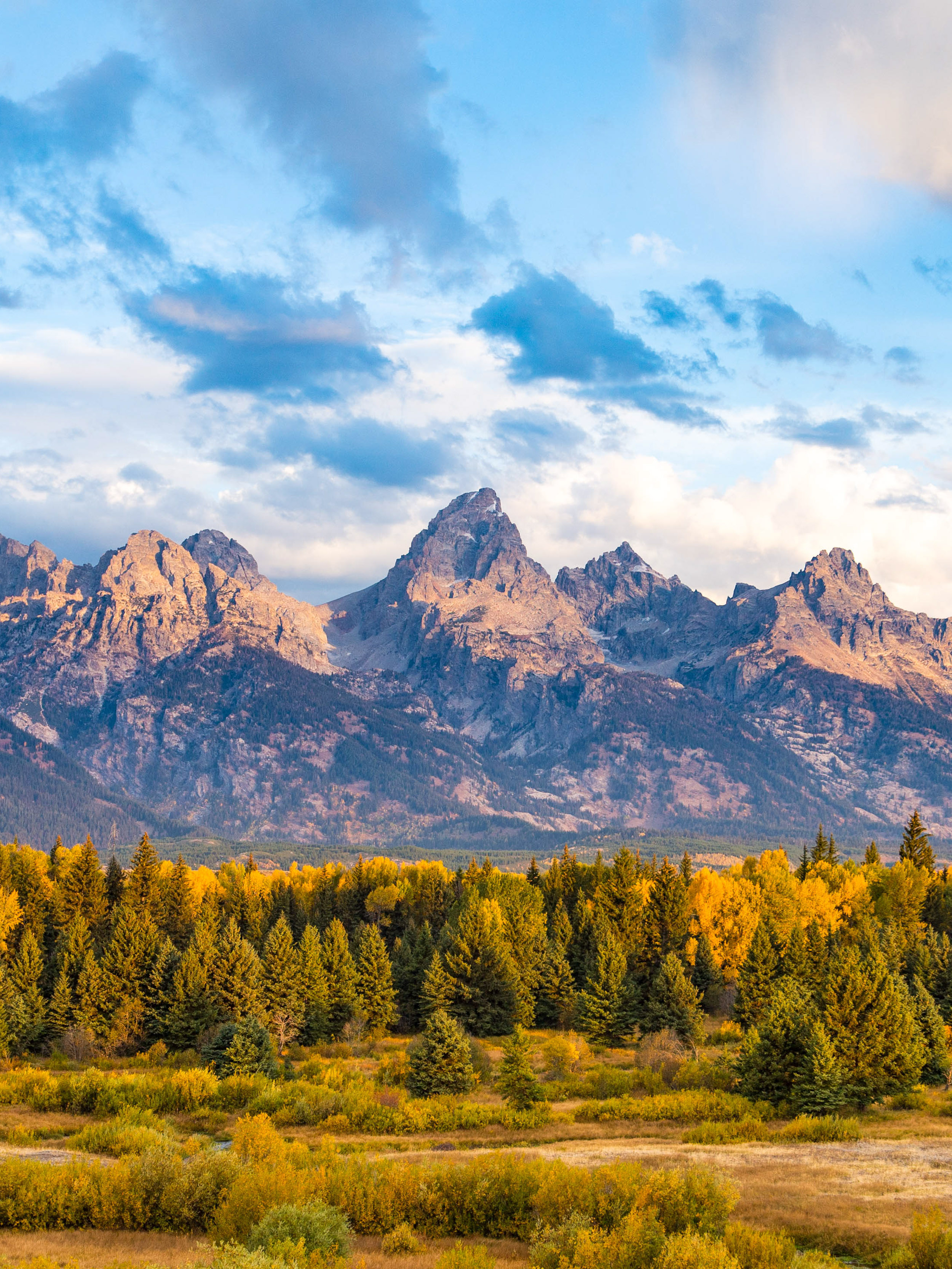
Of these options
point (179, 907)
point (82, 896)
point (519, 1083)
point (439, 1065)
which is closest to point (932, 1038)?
point (519, 1083)

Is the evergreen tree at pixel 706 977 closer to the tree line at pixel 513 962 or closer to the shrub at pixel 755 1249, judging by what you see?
the tree line at pixel 513 962

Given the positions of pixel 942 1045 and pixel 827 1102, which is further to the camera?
pixel 942 1045

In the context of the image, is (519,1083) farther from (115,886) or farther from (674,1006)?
(115,886)

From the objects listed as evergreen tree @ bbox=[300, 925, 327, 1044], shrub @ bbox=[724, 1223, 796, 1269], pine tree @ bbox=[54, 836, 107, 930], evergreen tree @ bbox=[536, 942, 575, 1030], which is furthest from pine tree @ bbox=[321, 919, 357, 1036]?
shrub @ bbox=[724, 1223, 796, 1269]

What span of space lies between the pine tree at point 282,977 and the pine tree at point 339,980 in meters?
3.18

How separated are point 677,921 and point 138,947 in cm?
5719

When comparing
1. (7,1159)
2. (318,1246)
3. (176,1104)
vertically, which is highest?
(318,1246)

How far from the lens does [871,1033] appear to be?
2746 inches

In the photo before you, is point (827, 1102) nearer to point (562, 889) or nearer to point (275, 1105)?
point (275, 1105)

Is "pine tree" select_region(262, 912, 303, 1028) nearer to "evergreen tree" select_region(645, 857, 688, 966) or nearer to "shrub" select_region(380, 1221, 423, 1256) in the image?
"evergreen tree" select_region(645, 857, 688, 966)

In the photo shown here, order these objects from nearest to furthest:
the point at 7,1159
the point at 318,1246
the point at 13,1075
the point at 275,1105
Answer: the point at 318,1246
the point at 7,1159
the point at 275,1105
the point at 13,1075

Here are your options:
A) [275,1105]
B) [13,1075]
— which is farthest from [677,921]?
[13,1075]

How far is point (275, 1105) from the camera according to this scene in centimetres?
7056

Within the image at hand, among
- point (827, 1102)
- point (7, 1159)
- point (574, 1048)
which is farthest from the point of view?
point (574, 1048)
